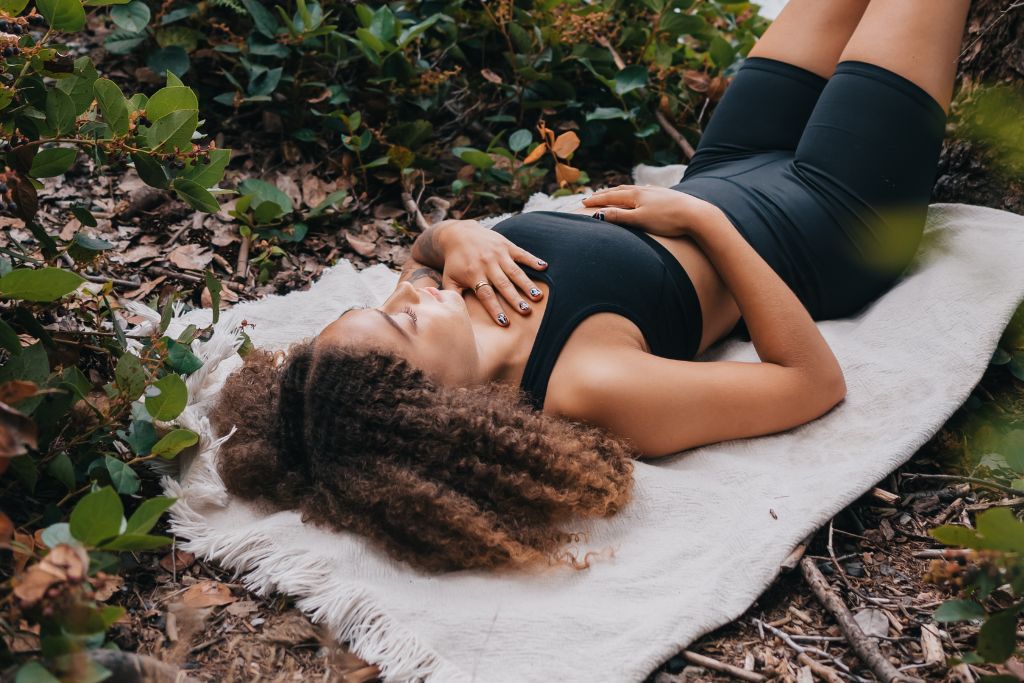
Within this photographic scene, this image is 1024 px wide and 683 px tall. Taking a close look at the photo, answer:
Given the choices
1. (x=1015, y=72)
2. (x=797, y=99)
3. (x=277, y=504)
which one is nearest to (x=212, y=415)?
(x=277, y=504)

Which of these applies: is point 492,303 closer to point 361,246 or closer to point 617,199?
point 617,199

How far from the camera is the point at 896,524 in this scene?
1994mm

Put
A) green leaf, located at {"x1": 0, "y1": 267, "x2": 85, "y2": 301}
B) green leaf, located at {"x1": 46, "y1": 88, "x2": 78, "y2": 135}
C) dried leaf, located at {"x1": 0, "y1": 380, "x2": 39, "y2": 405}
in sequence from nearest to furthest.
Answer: dried leaf, located at {"x1": 0, "y1": 380, "x2": 39, "y2": 405} → green leaf, located at {"x1": 0, "y1": 267, "x2": 85, "y2": 301} → green leaf, located at {"x1": 46, "y1": 88, "x2": 78, "y2": 135}

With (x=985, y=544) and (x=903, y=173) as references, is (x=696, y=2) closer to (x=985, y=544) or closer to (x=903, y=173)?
(x=903, y=173)

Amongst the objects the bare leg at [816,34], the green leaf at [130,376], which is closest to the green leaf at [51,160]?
the green leaf at [130,376]

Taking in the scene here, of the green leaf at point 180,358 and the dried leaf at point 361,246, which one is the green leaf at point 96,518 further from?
the dried leaf at point 361,246

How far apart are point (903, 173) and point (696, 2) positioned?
4.69 feet

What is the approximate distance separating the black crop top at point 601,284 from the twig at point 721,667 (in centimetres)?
65

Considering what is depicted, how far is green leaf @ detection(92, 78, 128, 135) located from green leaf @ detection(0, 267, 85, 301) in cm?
41

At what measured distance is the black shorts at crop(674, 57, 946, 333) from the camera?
241cm

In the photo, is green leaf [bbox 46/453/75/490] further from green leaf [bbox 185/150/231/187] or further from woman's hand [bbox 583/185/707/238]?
woman's hand [bbox 583/185/707/238]

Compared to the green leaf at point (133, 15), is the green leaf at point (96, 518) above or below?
below

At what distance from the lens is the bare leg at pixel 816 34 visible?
8.73ft

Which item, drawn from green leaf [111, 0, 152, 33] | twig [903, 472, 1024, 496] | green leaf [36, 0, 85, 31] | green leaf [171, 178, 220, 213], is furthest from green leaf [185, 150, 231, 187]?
twig [903, 472, 1024, 496]
